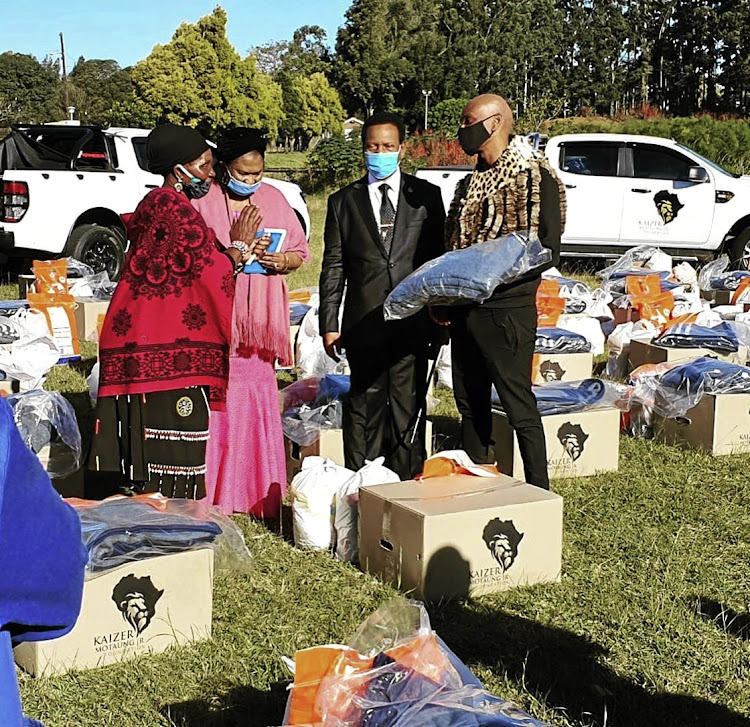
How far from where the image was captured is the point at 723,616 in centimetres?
372

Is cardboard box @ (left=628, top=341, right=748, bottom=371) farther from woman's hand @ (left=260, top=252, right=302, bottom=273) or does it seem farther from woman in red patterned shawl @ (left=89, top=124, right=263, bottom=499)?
woman in red patterned shawl @ (left=89, top=124, right=263, bottom=499)

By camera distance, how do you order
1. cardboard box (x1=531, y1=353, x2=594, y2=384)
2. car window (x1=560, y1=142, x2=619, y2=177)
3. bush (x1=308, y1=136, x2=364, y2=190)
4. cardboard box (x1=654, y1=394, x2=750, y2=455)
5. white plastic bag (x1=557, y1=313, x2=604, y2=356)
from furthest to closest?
bush (x1=308, y1=136, x2=364, y2=190) → car window (x1=560, y1=142, x2=619, y2=177) → white plastic bag (x1=557, y1=313, x2=604, y2=356) → cardboard box (x1=531, y1=353, x2=594, y2=384) → cardboard box (x1=654, y1=394, x2=750, y2=455)

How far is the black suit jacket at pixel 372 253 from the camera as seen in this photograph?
15.9 feet

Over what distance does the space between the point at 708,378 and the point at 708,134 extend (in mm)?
21881

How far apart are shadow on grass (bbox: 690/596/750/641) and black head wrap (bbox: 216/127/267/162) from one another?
8.53 ft

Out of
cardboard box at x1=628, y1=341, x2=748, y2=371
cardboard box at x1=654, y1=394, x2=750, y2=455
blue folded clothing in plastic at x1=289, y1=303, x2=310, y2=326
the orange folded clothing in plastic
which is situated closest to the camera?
cardboard box at x1=654, y1=394, x2=750, y2=455

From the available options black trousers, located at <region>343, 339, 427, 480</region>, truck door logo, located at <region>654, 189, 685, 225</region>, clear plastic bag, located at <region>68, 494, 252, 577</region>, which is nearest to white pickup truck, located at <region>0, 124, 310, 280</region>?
truck door logo, located at <region>654, 189, 685, 225</region>

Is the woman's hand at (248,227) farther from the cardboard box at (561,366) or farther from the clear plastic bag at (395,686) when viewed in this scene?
the cardboard box at (561,366)

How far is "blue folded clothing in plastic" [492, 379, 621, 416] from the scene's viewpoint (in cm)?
563

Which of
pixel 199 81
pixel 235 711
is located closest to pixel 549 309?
pixel 235 711

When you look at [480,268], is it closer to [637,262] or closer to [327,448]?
[327,448]

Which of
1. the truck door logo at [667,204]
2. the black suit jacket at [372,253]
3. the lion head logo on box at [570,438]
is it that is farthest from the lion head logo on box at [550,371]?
the truck door logo at [667,204]

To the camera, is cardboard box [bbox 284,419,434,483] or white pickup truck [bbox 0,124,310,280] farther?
white pickup truck [bbox 0,124,310,280]

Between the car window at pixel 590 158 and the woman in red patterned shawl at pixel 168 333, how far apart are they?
971 cm
